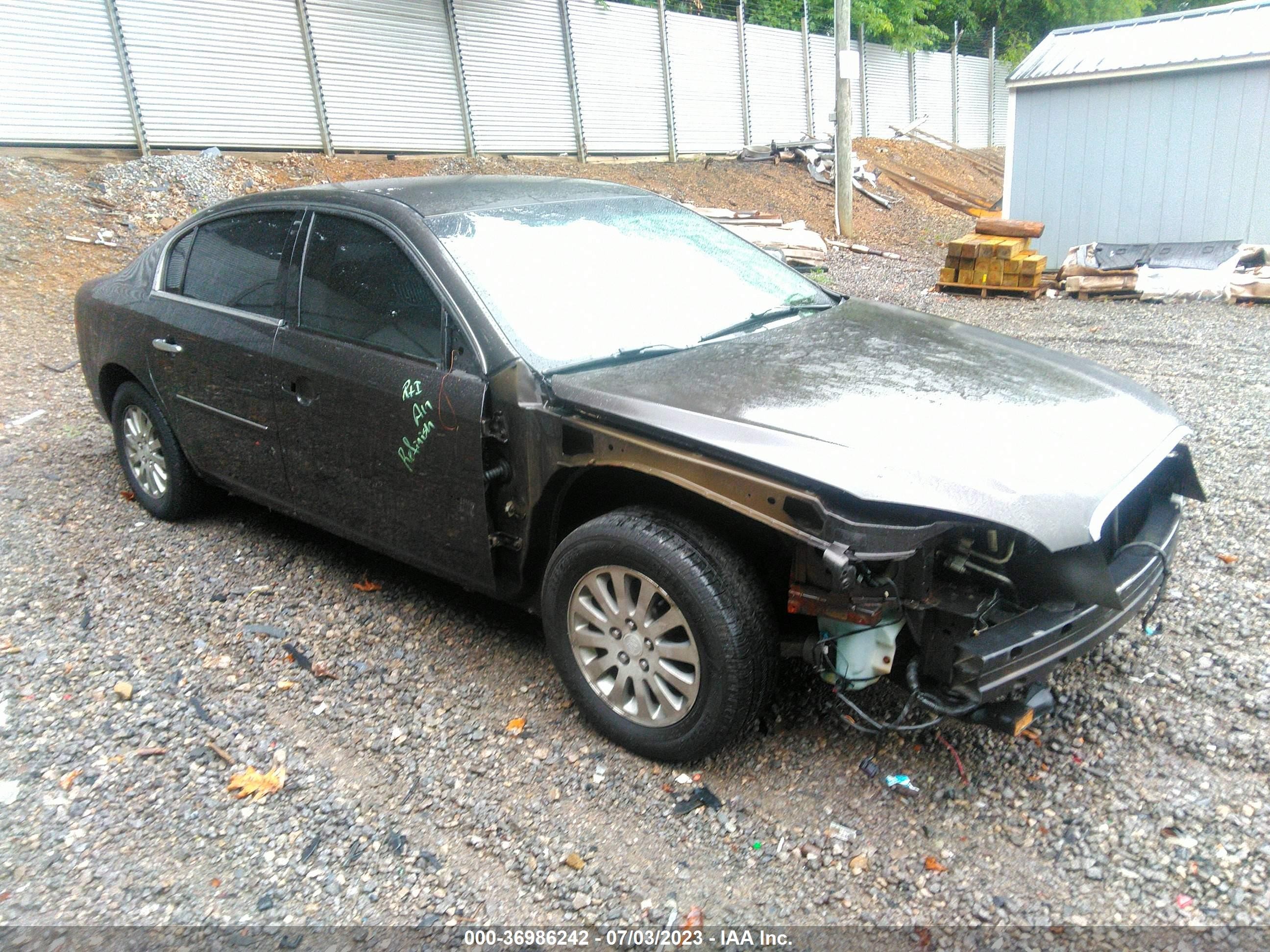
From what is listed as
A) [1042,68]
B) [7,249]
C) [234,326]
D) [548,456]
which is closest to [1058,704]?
[548,456]

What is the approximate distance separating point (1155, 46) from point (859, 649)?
13.0 metres

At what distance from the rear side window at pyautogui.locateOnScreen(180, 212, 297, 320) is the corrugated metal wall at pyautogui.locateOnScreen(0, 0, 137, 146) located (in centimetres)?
877

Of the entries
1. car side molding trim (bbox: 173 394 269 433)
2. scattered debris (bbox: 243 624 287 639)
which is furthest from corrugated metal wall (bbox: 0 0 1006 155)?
scattered debris (bbox: 243 624 287 639)

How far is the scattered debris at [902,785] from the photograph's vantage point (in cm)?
286

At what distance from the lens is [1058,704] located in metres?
3.22

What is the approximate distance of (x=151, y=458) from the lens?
4914 millimetres

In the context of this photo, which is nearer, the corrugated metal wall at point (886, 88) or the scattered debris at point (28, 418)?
the scattered debris at point (28, 418)

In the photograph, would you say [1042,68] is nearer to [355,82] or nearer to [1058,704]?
[355,82]

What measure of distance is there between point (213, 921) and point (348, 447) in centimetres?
172

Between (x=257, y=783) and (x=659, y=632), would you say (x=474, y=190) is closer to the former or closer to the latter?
(x=659, y=632)

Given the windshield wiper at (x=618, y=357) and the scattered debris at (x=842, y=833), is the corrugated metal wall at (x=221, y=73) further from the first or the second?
→ the scattered debris at (x=842, y=833)

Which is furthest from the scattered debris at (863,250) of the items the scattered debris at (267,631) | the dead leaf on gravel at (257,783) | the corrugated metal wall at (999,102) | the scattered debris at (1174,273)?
the corrugated metal wall at (999,102)

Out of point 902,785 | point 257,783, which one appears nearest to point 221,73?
point 257,783

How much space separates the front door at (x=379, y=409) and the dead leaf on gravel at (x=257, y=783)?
2.91 ft
